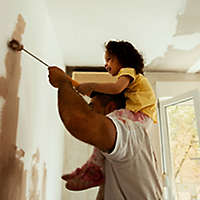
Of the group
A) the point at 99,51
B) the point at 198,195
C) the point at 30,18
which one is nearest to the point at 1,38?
the point at 30,18

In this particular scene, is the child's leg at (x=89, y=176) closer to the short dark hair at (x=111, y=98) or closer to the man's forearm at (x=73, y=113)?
the short dark hair at (x=111, y=98)

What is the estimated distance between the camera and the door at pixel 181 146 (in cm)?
205

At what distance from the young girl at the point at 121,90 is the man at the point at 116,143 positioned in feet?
0.44

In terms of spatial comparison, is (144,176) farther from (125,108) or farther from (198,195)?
(198,195)

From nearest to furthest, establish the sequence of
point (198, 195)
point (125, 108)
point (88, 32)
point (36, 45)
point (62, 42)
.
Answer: point (125, 108) → point (36, 45) → point (88, 32) → point (62, 42) → point (198, 195)

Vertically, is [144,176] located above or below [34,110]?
below

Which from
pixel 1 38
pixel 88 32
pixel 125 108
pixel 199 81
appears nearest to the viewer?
pixel 1 38

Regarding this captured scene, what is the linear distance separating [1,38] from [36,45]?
45 centimetres

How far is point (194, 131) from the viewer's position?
82.0 inches

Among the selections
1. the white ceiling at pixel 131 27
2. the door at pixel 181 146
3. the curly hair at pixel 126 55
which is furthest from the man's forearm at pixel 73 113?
the door at pixel 181 146

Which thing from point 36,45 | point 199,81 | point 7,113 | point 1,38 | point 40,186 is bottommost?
point 40,186

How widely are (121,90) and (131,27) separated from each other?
0.85m

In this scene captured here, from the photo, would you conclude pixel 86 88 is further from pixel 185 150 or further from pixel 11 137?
pixel 185 150

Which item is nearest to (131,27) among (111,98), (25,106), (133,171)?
(111,98)
